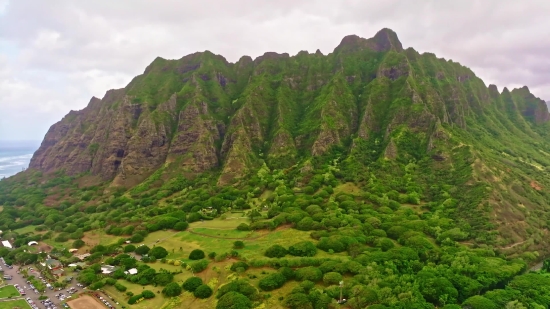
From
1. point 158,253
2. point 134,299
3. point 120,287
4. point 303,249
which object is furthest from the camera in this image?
point 158,253

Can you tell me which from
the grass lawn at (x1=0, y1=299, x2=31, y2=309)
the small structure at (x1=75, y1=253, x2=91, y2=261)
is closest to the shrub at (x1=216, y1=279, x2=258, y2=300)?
the grass lawn at (x1=0, y1=299, x2=31, y2=309)

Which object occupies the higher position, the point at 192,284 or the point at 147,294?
the point at 192,284

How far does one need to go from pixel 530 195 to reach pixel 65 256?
178715mm

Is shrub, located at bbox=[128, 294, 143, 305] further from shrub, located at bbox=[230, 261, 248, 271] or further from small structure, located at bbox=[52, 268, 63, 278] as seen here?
small structure, located at bbox=[52, 268, 63, 278]

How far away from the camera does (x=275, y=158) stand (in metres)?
199

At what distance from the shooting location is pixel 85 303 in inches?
3489

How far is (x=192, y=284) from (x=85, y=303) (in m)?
27.4

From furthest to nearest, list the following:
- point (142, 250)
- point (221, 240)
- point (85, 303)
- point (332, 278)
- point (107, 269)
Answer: point (221, 240) → point (142, 250) → point (107, 269) → point (85, 303) → point (332, 278)

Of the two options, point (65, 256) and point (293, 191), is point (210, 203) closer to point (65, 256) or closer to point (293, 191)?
point (293, 191)

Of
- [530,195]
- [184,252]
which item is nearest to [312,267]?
[184,252]

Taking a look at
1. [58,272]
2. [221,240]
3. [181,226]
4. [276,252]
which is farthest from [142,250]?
[276,252]

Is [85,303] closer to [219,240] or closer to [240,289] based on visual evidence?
[240,289]

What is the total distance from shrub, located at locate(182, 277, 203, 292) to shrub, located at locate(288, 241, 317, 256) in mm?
27780

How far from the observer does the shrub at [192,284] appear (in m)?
89.2
